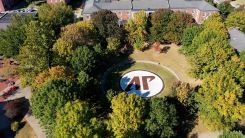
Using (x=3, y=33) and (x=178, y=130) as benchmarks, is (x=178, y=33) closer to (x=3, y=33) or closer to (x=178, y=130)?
(x=178, y=130)

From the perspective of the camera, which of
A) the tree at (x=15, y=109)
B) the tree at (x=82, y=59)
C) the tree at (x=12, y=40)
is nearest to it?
the tree at (x=15, y=109)

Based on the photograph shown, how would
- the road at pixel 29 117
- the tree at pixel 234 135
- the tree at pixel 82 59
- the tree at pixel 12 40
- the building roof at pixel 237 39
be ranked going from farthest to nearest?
1. the tree at pixel 12 40
2. the building roof at pixel 237 39
3. the tree at pixel 82 59
4. the road at pixel 29 117
5. the tree at pixel 234 135

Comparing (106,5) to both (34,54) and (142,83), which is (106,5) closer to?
(142,83)

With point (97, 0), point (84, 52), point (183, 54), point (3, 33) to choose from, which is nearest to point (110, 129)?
point (84, 52)

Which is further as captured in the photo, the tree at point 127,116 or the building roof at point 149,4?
the building roof at point 149,4

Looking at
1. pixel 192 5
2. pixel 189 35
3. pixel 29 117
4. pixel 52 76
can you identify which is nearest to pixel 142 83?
pixel 189 35

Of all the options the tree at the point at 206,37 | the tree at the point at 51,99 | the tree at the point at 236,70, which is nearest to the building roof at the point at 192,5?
the tree at the point at 206,37

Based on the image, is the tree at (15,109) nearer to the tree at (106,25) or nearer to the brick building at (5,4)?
the tree at (106,25)
